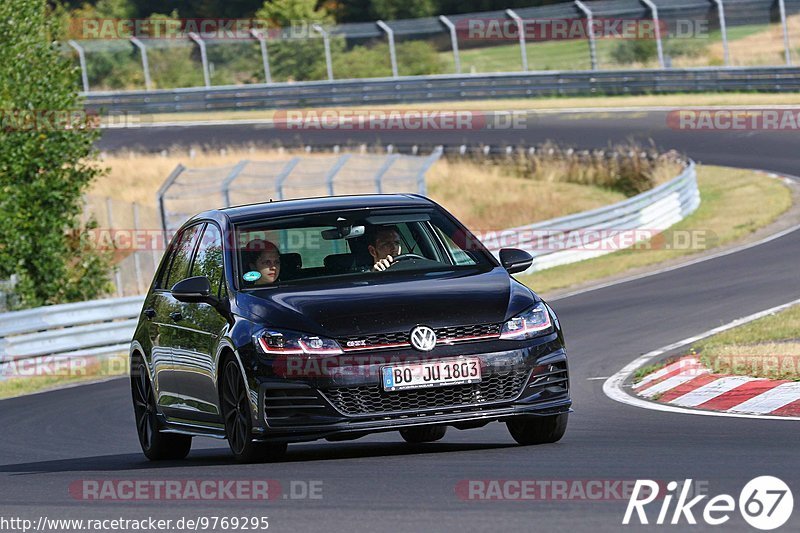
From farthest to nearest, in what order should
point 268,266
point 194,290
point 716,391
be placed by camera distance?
point 716,391 → point 268,266 → point 194,290

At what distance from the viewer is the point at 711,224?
26062mm

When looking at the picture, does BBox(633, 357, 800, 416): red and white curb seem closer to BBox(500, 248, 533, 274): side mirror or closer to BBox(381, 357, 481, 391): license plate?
BBox(500, 248, 533, 274): side mirror

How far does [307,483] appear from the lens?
7.75 metres

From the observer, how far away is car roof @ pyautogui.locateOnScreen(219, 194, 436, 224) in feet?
31.5

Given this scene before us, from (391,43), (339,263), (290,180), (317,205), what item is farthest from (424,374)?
(391,43)

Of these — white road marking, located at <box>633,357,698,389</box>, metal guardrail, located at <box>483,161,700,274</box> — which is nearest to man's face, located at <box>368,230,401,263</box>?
white road marking, located at <box>633,357,698,389</box>

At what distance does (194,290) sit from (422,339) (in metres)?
1.58

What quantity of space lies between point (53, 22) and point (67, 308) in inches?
268

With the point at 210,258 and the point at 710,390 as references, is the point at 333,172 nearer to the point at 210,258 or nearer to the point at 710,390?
the point at 710,390

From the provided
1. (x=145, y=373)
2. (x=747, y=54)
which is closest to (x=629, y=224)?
(x=145, y=373)

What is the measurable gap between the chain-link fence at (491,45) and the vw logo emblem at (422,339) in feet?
114

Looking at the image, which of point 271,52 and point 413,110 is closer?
point 413,110

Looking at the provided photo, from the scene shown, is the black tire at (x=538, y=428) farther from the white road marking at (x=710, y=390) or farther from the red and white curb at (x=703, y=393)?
the white road marking at (x=710, y=390)

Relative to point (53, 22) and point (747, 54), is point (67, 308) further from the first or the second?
point (747, 54)
